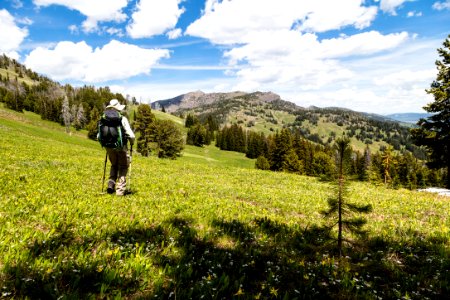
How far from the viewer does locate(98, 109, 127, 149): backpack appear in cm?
969

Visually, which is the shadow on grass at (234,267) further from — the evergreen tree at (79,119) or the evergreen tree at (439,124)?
the evergreen tree at (79,119)

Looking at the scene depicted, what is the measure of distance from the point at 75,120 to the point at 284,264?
167916 millimetres

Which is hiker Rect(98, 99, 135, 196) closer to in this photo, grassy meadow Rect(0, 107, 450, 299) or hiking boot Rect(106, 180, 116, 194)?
hiking boot Rect(106, 180, 116, 194)

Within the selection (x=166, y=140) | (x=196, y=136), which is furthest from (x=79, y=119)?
(x=166, y=140)

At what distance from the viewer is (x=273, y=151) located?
85.6m

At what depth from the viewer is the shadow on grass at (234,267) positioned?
14.6 ft

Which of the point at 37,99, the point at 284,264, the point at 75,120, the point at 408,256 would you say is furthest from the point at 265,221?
the point at 37,99

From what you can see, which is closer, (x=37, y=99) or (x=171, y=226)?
(x=171, y=226)

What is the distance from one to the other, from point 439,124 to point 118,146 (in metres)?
41.1

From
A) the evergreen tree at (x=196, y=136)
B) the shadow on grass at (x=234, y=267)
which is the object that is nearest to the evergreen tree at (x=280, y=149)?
the shadow on grass at (x=234, y=267)

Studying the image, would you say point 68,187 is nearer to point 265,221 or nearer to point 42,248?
point 42,248

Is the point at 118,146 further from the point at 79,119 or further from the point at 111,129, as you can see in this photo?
the point at 79,119

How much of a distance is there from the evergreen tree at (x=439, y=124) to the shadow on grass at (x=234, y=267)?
34677mm

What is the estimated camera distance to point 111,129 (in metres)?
9.74
